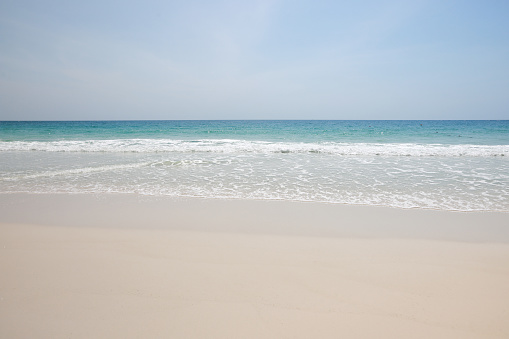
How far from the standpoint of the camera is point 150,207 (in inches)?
237

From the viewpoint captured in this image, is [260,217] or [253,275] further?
[260,217]

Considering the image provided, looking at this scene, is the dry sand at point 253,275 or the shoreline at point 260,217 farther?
the shoreline at point 260,217

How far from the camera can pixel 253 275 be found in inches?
130

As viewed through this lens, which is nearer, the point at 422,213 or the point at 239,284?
the point at 239,284

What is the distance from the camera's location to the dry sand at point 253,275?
2.51 m

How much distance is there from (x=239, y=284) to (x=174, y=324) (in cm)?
86

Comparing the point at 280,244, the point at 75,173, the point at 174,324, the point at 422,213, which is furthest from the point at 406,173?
the point at 75,173

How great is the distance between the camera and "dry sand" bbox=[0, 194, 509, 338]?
2514 mm

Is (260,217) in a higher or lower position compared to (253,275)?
higher

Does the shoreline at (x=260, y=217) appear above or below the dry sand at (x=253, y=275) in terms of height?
above

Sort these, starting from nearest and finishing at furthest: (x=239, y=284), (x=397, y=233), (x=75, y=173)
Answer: (x=239, y=284) < (x=397, y=233) < (x=75, y=173)

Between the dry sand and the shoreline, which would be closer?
the dry sand

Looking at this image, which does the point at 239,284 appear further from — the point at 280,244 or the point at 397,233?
the point at 397,233

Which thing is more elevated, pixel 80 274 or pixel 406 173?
pixel 406 173
